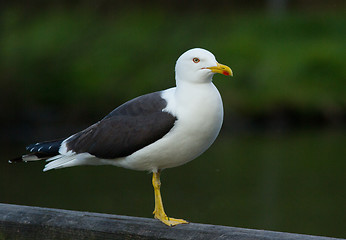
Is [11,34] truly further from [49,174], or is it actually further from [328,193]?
[328,193]

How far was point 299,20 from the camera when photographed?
17422 mm

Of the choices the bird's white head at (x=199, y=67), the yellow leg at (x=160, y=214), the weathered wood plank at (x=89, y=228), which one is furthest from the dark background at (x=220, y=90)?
the weathered wood plank at (x=89, y=228)

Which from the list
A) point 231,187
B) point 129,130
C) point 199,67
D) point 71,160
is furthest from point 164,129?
point 231,187

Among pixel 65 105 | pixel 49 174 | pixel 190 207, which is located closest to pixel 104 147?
pixel 190 207

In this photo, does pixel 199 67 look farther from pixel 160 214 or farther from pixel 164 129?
pixel 160 214

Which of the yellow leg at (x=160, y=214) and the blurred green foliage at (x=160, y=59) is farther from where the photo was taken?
the blurred green foliage at (x=160, y=59)

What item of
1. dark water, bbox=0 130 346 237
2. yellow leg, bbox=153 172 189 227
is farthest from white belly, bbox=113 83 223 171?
dark water, bbox=0 130 346 237

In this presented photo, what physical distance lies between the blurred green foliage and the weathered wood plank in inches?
371

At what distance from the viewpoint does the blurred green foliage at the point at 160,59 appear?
13164 millimetres

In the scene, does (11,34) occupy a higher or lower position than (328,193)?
→ higher

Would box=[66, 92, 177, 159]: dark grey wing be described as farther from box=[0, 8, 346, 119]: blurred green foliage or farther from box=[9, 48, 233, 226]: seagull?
box=[0, 8, 346, 119]: blurred green foliage

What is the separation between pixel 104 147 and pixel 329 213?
4155 mm

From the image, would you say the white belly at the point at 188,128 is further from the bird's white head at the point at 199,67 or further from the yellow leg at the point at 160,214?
the yellow leg at the point at 160,214

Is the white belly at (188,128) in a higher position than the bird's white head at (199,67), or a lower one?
lower
